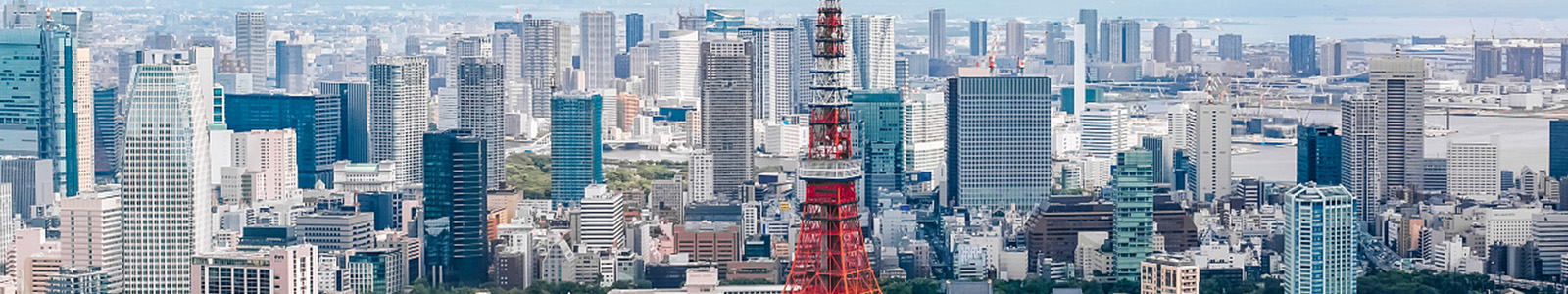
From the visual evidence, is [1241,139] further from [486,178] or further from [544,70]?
[544,70]

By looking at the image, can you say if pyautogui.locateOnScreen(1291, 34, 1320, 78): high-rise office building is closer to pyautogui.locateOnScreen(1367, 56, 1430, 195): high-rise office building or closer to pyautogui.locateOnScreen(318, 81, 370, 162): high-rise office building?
pyautogui.locateOnScreen(1367, 56, 1430, 195): high-rise office building

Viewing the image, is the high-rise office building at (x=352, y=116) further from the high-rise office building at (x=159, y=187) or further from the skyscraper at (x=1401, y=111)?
the skyscraper at (x=1401, y=111)

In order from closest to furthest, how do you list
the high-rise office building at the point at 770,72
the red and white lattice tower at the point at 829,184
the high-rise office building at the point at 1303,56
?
the red and white lattice tower at the point at 829,184 → the high-rise office building at the point at 1303,56 → the high-rise office building at the point at 770,72

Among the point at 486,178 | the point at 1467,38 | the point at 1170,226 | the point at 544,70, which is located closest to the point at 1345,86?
the point at 1467,38

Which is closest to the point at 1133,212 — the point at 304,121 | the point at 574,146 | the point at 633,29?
the point at 574,146

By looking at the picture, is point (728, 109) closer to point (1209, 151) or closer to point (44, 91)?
point (1209, 151)

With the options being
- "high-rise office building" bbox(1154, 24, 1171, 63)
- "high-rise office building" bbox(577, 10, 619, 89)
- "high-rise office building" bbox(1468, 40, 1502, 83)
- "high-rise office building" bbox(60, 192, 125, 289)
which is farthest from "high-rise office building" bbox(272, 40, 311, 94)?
"high-rise office building" bbox(1468, 40, 1502, 83)

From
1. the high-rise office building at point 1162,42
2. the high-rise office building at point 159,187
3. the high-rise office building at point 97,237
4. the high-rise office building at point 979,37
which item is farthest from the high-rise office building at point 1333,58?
the high-rise office building at point 97,237
